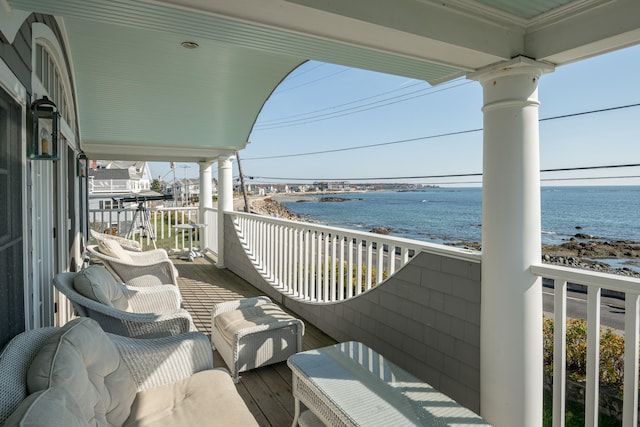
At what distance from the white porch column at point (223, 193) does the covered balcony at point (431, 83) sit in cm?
330

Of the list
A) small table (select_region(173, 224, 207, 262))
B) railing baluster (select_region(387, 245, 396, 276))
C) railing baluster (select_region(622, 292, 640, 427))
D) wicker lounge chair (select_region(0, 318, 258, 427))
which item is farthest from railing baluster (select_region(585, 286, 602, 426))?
small table (select_region(173, 224, 207, 262))

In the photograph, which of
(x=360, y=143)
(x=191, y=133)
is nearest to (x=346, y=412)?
(x=191, y=133)

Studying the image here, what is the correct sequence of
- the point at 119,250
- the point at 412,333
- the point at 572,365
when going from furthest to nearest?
1. the point at 119,250
2. the point at 572,365
3. the point at 412,333

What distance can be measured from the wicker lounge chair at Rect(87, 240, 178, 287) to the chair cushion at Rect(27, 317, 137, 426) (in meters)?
2.63

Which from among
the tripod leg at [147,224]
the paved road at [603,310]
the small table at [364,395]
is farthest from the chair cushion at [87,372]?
the tripod leg at [147,224]

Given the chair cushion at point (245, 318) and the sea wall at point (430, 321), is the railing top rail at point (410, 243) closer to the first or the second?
the sea wall at point (430, 321)

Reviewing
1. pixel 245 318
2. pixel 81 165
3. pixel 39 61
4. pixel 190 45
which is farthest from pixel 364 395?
pixel 81 165

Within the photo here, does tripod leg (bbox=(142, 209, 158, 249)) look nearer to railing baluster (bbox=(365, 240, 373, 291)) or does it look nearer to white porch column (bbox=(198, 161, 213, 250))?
white porch column (bbox=(198, 161, 213, 250))

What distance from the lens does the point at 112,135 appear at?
253 inches

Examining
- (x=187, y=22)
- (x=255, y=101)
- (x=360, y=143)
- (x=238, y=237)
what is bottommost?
(x=238, y=237)

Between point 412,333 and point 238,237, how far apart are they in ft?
13.9

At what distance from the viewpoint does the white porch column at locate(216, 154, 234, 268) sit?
24.2 ft

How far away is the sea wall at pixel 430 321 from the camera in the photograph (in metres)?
2.58

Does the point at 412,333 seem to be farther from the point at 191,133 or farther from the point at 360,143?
the point at 360,143
